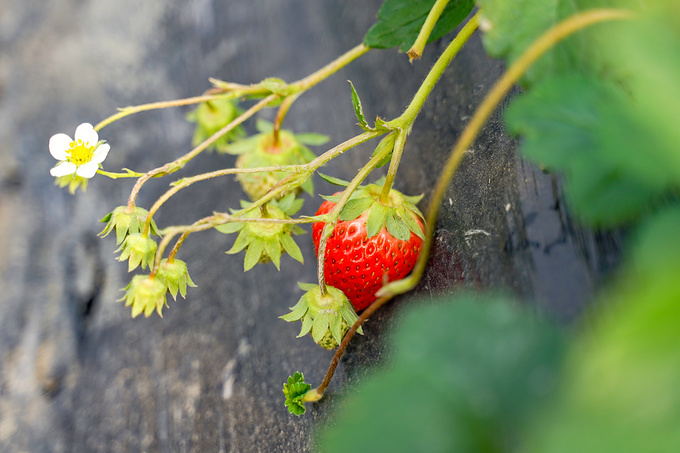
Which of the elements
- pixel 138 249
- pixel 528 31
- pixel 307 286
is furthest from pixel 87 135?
pixel 528 31

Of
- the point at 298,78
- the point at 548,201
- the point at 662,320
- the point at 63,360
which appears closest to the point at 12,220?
the point at 63,360

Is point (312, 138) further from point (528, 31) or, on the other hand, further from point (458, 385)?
point (458, 385)

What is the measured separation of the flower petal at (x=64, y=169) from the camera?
46 cm

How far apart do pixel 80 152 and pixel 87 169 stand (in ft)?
0.12

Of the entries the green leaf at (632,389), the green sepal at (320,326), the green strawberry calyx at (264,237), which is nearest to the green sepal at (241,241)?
the green strawberry calyx at (264,237)

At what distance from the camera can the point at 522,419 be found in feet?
0.60

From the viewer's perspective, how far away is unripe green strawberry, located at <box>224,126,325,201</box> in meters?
0.60

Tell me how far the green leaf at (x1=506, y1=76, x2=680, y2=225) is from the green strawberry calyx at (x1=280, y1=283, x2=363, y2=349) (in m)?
0.25

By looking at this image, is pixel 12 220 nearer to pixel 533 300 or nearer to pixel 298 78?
pixel 298 78

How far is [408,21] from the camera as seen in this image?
49cm

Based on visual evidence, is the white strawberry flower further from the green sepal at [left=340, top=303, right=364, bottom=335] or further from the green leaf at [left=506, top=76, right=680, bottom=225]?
the green leaf at [left=506, top=76, right=680, bottom=225]

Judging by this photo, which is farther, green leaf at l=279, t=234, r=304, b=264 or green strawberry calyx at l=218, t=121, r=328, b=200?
green strawberry calyx at l=218, t=121, r=328, b=200

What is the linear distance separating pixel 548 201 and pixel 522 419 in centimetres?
22

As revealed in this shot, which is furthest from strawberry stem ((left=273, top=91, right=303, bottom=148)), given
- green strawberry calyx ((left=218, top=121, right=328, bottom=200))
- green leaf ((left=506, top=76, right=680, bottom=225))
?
green leaf ((left=506, top=76, right=680, bottom=225))
